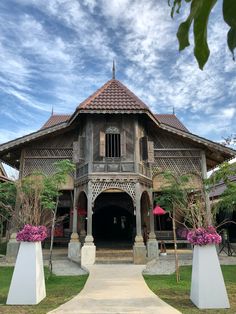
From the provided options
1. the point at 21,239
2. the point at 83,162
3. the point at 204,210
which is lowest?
the point at 21,239

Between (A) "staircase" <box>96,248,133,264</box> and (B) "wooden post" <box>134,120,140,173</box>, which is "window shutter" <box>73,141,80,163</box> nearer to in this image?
(B) "wooden post" <box>134,120,140,173</box>

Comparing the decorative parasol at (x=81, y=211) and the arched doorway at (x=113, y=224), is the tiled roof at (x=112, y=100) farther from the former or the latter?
the arched doorway at (x=113, y=224)

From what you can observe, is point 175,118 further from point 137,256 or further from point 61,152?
point 137,256

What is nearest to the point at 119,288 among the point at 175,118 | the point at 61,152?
the point at 61,152

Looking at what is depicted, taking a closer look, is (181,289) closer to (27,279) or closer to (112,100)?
(27,279)

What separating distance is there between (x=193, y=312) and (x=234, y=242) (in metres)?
13.4

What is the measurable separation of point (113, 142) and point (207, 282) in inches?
327

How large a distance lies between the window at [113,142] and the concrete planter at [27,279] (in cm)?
713

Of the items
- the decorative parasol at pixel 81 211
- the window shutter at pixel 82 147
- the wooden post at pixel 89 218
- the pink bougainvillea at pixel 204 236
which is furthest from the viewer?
the decorative parasol at pixel 81 211

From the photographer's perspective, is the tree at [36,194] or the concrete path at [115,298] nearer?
the concrete path at [115,298]

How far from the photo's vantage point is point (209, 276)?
235 inches

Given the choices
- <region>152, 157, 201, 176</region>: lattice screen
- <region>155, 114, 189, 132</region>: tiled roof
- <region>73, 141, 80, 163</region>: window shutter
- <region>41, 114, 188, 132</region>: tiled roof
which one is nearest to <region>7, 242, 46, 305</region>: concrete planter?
<region>73, 141, 80, 163</region>: window shutter

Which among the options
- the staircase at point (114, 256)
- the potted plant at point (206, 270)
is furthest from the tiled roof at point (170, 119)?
the potted plant at point (206, 270)

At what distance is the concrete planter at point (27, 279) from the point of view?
6.13 m
